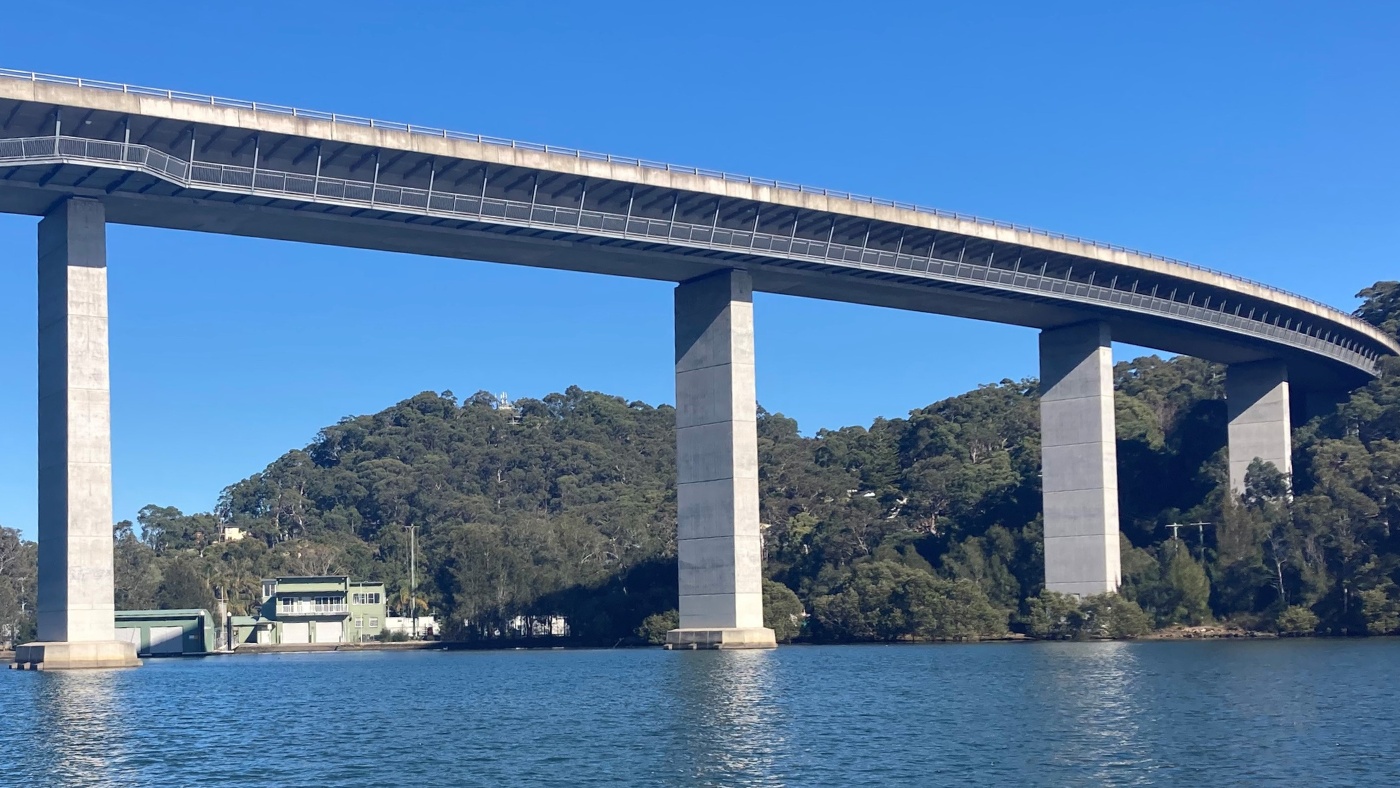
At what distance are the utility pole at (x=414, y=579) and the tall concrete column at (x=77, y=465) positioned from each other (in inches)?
2954

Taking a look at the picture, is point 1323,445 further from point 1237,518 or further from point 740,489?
point 740,489

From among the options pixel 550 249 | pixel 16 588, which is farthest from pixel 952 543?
pixel 16 588

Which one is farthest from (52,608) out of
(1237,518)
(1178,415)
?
(1178,415)

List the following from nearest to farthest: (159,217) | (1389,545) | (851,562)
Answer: (159,217) → (1389,545) → (851,562)

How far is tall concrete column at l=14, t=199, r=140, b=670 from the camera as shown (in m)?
60.2

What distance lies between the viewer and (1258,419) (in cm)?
10550

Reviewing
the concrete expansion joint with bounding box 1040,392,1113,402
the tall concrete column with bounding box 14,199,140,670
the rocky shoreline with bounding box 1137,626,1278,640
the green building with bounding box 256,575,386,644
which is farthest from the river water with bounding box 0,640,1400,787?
the green building with bounding box 256,575,386,644

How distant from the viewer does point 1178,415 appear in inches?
4710

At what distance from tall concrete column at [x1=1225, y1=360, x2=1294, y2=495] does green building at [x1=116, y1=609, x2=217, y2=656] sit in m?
72.9

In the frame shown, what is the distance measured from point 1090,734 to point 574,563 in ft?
267

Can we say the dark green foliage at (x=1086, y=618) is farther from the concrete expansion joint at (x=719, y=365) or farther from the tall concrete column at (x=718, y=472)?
the concrete expansion joint at (x=719, y=365)

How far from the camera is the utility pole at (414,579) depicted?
5531 inches

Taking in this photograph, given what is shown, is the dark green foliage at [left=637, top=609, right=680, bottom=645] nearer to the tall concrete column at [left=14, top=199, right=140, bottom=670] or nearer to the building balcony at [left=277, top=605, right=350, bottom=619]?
the tall concrete column at [left=14, top=199, right=140, bottom=670]

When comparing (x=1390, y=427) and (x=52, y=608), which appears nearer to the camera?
(x=52, y=608)
